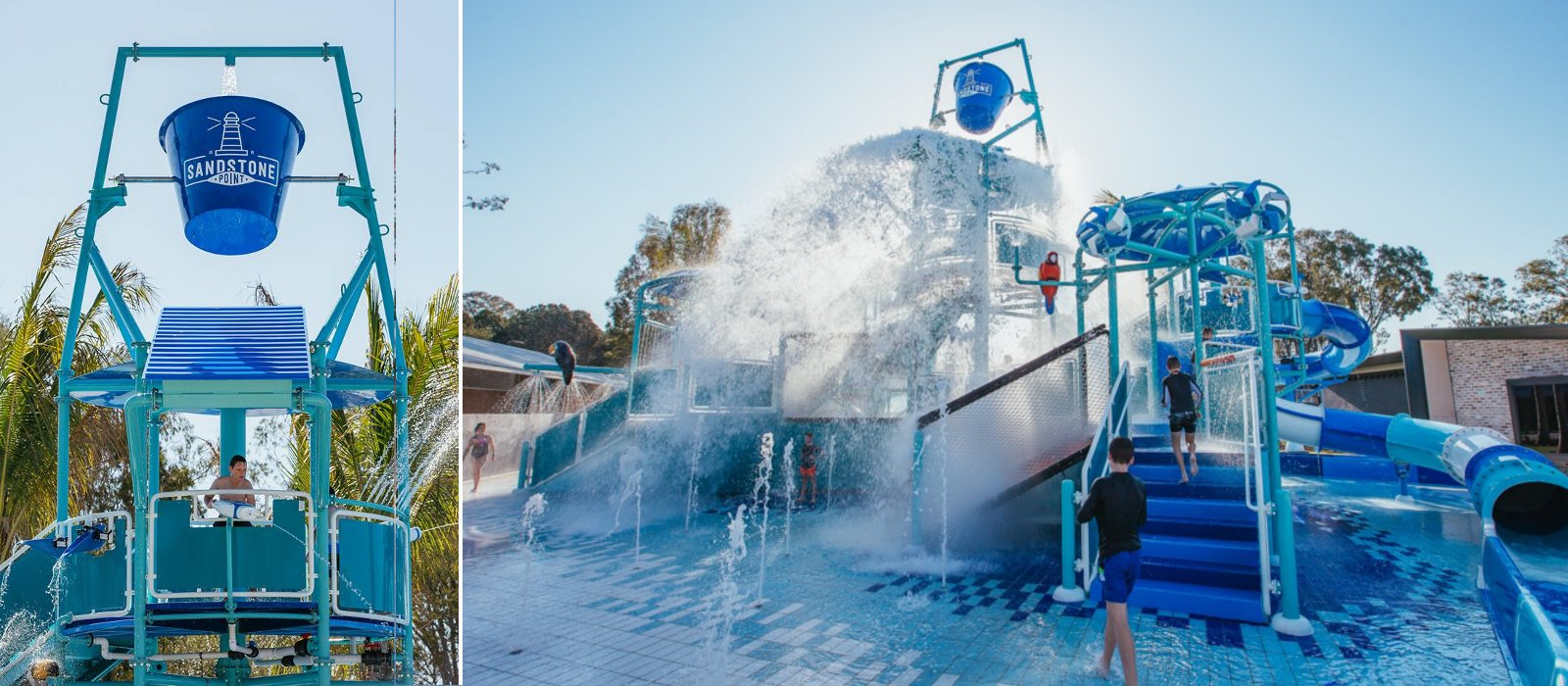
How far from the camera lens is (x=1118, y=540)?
14.6 feet

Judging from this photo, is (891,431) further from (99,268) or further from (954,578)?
(99,268)

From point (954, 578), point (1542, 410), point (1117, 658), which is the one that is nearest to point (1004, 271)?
point (1542, 410)

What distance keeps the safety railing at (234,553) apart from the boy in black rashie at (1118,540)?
376 centimetres

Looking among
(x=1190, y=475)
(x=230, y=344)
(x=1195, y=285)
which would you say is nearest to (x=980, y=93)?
(x=1195, y=285)

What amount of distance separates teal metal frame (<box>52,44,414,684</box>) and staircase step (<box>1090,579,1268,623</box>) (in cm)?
441

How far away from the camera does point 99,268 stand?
5.10 meters

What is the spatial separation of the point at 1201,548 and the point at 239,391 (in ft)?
18.5

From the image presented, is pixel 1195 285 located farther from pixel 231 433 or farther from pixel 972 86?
pixel 231 433

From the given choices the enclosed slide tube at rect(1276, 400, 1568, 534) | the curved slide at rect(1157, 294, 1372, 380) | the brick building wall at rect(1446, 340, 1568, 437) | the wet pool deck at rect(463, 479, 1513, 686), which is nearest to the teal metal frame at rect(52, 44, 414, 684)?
the wet pool deck at rect(463, 479, 1513, 686)

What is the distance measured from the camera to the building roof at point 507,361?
1360cm

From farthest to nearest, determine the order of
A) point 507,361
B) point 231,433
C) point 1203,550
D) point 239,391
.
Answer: point 507,361, point 1203,550, point 231,433, point 239,391

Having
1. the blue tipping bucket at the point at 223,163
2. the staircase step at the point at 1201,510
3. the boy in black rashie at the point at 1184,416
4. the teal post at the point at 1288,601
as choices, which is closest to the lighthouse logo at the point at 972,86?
the boy in black rashie at the point at 1184,416

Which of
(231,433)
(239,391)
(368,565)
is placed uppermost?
(239,391)

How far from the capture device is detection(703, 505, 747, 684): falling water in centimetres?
490
